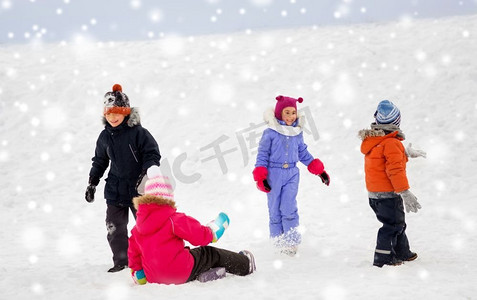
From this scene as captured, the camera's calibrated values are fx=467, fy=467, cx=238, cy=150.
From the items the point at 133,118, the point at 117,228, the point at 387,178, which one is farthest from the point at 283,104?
the point at 117,228

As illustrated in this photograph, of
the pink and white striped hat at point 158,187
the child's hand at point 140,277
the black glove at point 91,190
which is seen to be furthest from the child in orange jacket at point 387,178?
the black glove at point 91,190

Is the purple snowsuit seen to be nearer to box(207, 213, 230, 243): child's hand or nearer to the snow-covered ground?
the snow-covered ground

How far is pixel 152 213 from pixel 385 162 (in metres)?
2.41

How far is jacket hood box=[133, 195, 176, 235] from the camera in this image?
4.10m

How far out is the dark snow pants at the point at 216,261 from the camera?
4270 millimetres

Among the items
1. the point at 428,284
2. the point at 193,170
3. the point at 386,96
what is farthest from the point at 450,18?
the point at 428,284

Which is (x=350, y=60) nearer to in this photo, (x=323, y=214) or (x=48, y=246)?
(x=323, y=214)

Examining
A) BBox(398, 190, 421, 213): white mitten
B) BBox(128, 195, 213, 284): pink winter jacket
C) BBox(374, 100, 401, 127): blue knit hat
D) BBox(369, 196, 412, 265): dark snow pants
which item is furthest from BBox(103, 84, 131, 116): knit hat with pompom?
BBox(398, 190, 421, 213): white mitten

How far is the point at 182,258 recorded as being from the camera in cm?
415

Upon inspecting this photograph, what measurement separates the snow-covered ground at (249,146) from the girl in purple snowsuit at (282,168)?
0.35 metres

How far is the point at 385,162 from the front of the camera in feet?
15.8

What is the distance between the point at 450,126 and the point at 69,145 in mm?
8409

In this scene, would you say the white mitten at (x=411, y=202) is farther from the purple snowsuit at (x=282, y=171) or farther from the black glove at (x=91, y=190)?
the black glove at (x=91, y=190)

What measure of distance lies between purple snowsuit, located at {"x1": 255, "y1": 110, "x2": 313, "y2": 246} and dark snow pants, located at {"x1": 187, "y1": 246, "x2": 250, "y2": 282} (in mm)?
1205
